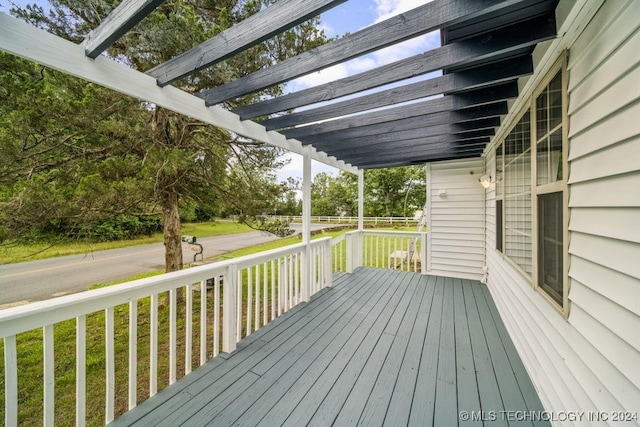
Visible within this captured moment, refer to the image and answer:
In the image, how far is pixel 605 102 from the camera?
3.68ft

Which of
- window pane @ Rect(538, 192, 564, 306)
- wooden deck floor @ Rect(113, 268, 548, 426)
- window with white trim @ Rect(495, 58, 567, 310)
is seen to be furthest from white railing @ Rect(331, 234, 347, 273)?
window pane @ Rect(538, 192, 564, 306)

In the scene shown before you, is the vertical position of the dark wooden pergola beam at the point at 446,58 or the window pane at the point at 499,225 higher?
the dark wooden pergola beam at the point at 446,58

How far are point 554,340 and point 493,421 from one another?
2.25ft

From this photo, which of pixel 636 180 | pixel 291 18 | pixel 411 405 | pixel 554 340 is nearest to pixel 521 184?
pixel 554 340

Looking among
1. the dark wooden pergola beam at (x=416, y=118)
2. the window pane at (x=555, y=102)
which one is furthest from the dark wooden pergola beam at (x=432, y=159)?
the window pane at (x=555, y=102)

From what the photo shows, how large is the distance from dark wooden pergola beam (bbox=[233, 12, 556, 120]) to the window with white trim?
27 cm

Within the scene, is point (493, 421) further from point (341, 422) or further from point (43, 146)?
point (43, 146)

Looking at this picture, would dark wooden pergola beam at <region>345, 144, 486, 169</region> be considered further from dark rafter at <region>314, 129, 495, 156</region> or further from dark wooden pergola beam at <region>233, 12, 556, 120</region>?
dark wooden pergola beam at <region>233, 12, 556, 120</region>

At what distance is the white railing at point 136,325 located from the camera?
52.4 inches

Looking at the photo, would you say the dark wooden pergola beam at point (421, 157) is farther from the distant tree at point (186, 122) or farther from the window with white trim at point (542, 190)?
the distant tree at point (186, 122)

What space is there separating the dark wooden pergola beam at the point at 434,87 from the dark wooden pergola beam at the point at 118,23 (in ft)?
5.28

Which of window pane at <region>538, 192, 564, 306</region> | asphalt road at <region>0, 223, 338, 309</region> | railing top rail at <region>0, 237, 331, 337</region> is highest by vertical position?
window pane at <region>538, 192, 564, 306</region>

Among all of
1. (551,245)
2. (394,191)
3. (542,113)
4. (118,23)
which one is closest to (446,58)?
(542,113)

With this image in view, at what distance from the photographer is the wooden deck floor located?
1.71 metres
